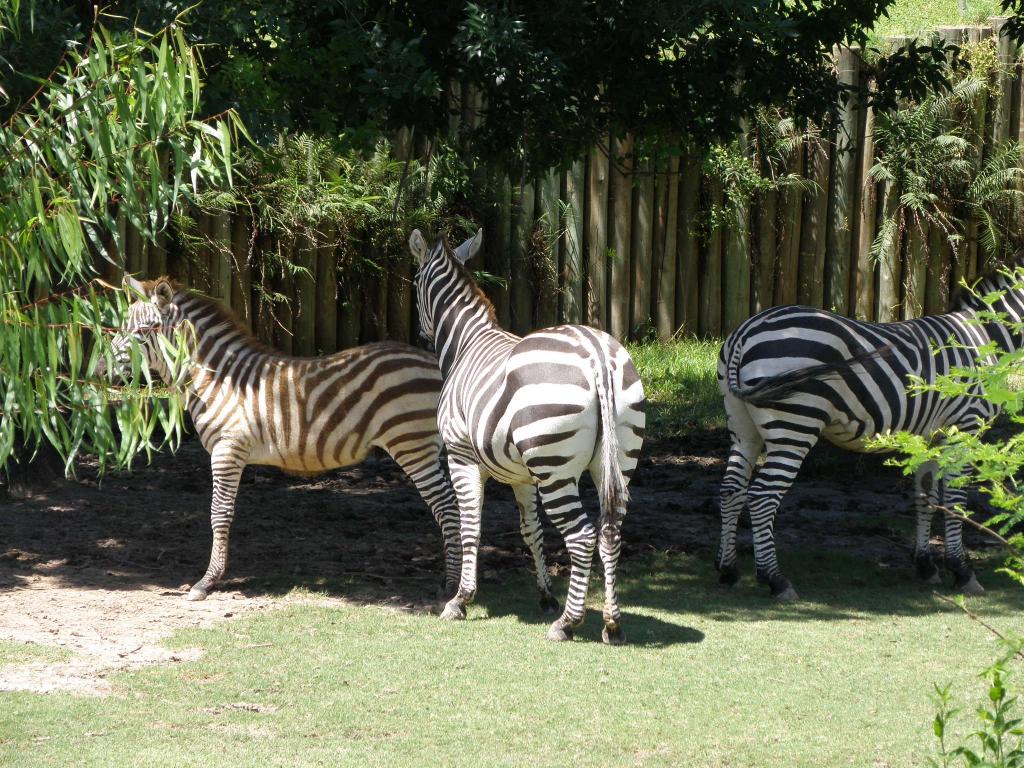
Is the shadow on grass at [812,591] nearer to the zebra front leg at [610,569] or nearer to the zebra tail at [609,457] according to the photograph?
the zebra front leg at [610,569]

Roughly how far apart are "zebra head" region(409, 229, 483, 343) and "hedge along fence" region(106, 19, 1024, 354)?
4634 mm

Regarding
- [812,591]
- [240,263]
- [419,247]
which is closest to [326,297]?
[240,263]

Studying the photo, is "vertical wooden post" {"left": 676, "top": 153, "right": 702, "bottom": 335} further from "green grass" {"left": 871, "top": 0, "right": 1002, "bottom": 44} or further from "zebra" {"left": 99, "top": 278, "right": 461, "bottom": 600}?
"zebra" {"left": 99, "top": 278, "right": 461, "bottom": 600}

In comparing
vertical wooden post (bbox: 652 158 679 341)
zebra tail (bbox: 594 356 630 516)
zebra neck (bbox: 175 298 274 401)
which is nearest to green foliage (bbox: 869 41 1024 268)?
vertical wooden post (bbox: 652 158 679 341)

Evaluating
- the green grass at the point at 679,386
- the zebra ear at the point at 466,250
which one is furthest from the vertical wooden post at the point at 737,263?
the zebra ear at the point at 466,250

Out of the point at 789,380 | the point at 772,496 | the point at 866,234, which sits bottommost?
the point at 772,496

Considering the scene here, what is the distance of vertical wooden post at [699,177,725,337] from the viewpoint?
1428 centimetres

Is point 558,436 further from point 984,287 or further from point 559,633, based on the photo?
point 984,287

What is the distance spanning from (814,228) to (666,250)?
190 cm

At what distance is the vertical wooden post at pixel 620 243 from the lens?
45.4ft

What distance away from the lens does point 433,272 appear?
7.74 meters

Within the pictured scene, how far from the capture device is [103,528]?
8.80 meters

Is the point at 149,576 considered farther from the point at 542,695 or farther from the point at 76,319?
the point at 76,319

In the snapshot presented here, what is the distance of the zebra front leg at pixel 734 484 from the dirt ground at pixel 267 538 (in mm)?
292
